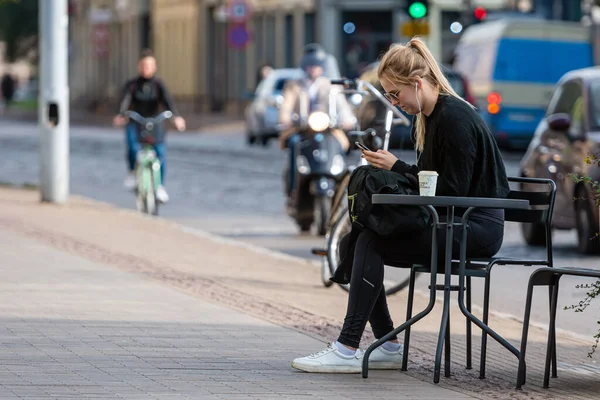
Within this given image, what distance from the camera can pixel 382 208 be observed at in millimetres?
7410

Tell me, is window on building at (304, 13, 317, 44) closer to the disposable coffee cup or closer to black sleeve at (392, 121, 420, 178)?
black sleeve at (392, 121, 420, 178)

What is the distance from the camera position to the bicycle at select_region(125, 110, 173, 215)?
59.9ft

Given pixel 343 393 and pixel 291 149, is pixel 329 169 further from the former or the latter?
pixel 343 393

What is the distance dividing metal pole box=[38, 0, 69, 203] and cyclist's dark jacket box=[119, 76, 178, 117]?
111cm

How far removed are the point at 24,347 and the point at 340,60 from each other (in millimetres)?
45746

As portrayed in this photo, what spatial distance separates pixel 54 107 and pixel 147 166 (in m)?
1.20

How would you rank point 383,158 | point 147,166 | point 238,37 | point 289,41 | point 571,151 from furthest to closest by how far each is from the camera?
point 289,41 → point 238,37 → point 147,166 → point 571,151 → point 383,158

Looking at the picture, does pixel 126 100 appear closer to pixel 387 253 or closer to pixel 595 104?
pixel 595 104

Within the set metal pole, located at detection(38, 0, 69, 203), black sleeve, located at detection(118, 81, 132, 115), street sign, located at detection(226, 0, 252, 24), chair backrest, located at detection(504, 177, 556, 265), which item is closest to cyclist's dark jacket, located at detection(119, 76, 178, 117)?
black sleeve, located at detection(118, 81, 132, 115)

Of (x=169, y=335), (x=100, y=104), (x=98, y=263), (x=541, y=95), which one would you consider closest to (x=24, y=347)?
(x=169, y=335)

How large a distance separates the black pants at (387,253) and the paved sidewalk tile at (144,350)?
290 mm

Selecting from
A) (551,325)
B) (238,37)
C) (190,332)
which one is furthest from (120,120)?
(238,37)

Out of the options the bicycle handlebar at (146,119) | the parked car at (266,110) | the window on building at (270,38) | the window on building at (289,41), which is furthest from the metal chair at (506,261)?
the window on building at (270,38)

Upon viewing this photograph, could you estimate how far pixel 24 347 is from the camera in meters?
7.89
